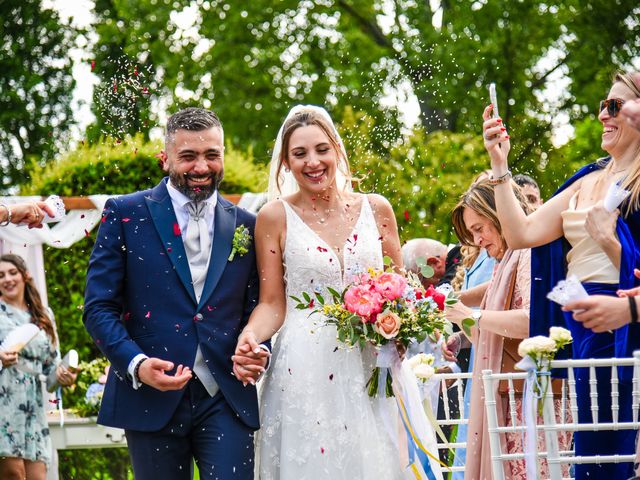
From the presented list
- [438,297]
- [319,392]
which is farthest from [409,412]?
[438,297]

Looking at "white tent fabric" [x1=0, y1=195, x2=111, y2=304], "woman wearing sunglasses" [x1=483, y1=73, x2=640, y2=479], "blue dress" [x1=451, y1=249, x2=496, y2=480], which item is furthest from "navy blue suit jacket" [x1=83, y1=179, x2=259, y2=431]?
"white tent fabric" [x1=0, y1=195, x2=111, y2=304]

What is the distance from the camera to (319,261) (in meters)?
4.82

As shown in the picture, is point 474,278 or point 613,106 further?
point 474,278

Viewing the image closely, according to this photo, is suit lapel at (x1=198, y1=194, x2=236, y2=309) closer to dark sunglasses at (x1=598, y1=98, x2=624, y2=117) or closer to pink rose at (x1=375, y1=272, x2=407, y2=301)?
pink rose at (x1=375, y1=272, x2=407, y2=301)

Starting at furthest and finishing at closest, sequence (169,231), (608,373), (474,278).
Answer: (474,278), (169,231), (608,373)

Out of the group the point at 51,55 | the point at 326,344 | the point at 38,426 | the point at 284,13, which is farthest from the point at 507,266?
the point at 51,55

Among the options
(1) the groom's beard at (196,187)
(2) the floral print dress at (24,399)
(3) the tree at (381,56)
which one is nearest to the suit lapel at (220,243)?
(1) the groom's beard at (196,187)

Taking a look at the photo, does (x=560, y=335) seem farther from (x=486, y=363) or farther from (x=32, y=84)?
(x=32, y=84)

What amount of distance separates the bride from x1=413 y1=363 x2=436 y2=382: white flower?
0.29 metres

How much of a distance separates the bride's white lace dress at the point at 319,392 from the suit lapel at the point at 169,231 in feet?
1.76

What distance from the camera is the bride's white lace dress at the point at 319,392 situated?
4.66 meters

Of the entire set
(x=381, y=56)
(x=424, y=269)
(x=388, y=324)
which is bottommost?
(x=388, y=324)

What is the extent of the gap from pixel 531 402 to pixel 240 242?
1.42 m

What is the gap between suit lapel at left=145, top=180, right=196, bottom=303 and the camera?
14.8 ft
